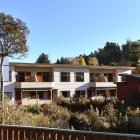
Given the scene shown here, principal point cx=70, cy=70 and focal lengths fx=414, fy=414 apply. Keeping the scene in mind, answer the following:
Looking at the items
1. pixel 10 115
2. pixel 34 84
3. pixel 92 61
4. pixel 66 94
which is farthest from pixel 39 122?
pixel 92 61

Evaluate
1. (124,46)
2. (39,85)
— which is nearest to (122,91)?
(39,85)

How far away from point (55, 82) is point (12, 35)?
23.2 metres

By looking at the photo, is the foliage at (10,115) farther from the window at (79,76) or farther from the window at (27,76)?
the window at (79,76)

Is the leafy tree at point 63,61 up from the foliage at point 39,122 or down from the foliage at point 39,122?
up

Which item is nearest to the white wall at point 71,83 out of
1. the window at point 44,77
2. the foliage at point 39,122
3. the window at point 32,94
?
the window at point 44,77

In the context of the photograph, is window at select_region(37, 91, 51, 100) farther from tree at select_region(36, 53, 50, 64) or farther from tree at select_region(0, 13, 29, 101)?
tree at select_region(36, 53, 50, 64)

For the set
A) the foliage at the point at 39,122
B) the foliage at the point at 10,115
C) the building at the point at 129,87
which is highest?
the building at the point at 129,87

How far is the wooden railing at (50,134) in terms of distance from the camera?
8211mm

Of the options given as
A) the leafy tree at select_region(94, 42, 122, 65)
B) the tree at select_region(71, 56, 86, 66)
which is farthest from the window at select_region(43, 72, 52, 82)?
the leafy tree at select_region(94, 42, 122, 65)

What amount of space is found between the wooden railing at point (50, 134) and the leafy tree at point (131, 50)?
105 m

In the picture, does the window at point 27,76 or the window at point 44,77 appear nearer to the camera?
the window at point 27,76

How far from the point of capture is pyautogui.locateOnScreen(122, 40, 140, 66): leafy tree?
116188 millimetres

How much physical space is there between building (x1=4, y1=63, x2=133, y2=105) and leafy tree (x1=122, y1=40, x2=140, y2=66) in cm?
3591

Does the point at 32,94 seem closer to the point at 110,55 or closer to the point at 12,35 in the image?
the point at 12,35
